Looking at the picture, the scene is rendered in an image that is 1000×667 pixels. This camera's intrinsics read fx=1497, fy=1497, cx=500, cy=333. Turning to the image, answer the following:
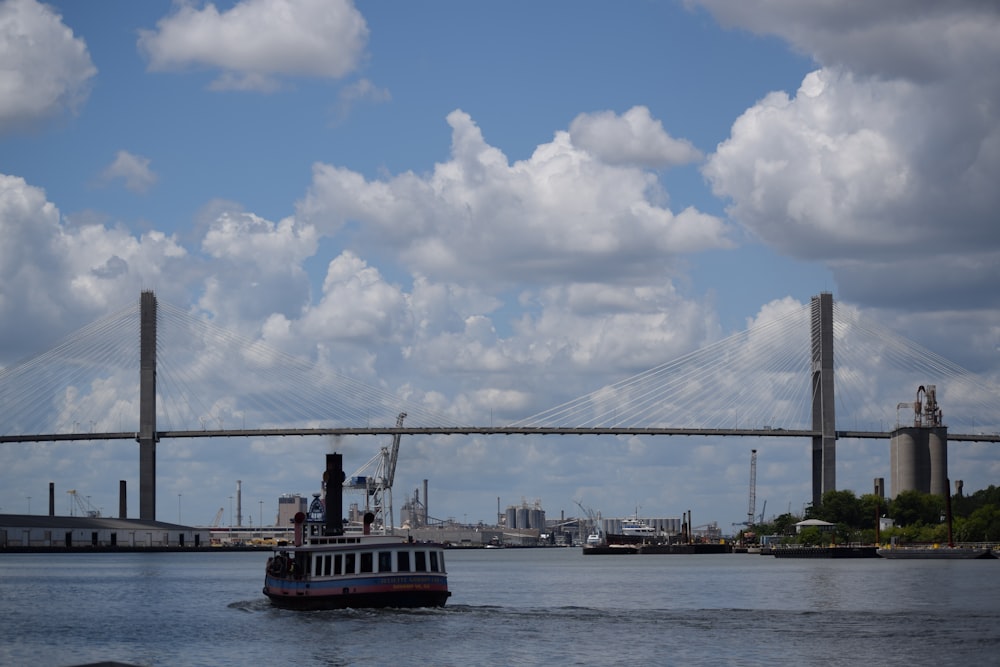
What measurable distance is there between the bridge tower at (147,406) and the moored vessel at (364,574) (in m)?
103

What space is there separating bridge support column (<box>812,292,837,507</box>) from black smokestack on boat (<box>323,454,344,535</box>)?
10282 centimetres

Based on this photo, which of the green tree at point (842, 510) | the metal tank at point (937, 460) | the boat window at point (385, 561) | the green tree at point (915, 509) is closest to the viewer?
the boat window at point (385, 561)

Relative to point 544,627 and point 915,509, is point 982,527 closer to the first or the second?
point 915,509

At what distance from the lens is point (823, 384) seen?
15738 cm

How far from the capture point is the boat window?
5758 centimetres

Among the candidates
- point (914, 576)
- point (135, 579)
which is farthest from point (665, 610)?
point (135, 579)

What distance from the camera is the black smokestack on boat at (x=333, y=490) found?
6222cm

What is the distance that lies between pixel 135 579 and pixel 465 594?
38112 mm

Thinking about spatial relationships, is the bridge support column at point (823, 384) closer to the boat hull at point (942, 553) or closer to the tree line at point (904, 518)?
the tree line at point (904, 518)

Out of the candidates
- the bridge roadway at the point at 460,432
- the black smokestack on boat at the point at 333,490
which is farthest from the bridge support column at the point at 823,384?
the black smokestack on boat at the point at 333,490

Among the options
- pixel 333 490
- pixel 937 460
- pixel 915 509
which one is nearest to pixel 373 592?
pixel 333 490

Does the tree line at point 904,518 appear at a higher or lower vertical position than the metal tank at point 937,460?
lower

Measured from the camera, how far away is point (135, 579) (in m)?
109

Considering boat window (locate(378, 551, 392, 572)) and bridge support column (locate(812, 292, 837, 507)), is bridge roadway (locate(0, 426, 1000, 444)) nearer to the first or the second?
bridge support column (locate(812, 292, 837, 507))
